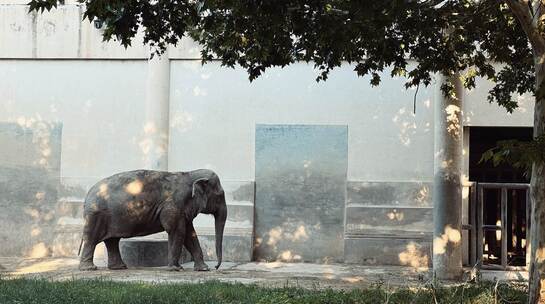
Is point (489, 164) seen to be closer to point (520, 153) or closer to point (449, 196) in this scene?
point (449, 196)

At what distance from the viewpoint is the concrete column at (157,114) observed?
15117mm

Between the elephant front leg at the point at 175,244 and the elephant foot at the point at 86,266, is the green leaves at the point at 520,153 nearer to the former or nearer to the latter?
the elephant front leg at the point at 175,244

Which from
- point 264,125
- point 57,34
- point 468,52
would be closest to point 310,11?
point 468,52

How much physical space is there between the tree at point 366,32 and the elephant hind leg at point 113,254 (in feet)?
14.6

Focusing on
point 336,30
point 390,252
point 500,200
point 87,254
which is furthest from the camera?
point 500,200

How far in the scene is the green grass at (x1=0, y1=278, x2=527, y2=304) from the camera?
24.6 feet

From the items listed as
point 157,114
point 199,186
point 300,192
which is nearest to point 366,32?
point 199,186

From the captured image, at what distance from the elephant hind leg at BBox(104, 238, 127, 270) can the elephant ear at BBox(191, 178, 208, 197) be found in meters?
1.75

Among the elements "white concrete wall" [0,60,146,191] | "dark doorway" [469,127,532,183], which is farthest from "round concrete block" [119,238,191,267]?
"dark doorway" [469,127,532,183]

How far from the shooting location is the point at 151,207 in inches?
466

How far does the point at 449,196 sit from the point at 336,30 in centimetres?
507

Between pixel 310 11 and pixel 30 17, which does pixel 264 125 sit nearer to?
pixel 30 17

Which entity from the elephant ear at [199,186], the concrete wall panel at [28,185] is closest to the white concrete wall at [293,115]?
the concrete wall panel at [28,185]

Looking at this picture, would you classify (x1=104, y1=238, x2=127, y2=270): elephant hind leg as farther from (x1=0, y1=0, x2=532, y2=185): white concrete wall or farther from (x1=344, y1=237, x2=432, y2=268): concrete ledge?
(x1=344, y1=237, x2=432, y2=268): concrete ledge
